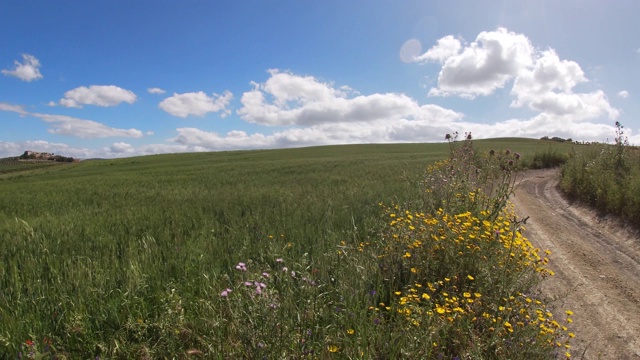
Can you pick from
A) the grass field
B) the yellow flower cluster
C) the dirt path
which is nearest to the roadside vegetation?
the dirt path

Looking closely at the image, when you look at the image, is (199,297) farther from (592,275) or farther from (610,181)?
(610,181)

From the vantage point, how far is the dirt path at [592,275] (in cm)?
404

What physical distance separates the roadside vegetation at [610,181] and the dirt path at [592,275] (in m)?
0.48

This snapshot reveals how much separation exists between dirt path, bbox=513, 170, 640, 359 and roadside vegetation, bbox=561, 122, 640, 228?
0.48 metres

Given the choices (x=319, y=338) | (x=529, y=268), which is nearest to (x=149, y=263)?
(x=319, y=338)

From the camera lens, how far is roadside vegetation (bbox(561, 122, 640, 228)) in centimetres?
905

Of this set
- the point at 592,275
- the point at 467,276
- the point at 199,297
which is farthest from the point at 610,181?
the point at 199,297

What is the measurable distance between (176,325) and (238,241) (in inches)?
88.1

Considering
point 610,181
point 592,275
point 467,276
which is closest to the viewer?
point 467,276

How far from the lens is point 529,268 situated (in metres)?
4.53

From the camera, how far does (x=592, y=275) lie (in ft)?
19.2

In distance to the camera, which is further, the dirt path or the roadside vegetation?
the roadside vegetation

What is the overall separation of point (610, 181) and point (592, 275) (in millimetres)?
6497

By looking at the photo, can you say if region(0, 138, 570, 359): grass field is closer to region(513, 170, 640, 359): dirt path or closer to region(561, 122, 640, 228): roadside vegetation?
region(513, 170, 640, 359): dirt path
